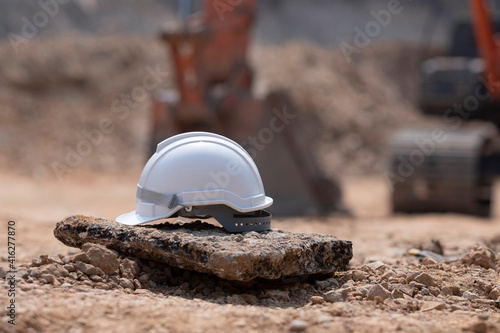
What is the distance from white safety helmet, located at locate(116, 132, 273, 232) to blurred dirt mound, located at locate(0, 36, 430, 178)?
395 inches

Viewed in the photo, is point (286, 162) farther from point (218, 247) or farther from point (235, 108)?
point (218, 247)

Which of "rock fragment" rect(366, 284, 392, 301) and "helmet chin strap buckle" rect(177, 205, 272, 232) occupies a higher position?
"helmet chin strap buckle" rect(177, 205, 272, 232)

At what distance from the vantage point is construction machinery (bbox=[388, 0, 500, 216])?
8188 millimetres

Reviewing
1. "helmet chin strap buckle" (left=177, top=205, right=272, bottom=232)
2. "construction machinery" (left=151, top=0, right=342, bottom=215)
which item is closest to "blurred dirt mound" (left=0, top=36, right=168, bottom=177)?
"construction machinery" (left=151, top=0, right=342, bottom=215)

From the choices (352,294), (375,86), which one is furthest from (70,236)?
(375,86)

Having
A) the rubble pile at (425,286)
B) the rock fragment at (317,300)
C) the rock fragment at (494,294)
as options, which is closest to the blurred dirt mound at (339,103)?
the rubble pile at (425,286)

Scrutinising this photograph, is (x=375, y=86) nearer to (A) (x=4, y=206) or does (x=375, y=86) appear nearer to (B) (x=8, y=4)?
(B) (x=8, y=4)

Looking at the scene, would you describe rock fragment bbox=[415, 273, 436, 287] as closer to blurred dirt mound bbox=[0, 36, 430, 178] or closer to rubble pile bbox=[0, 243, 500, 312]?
rubble pile bbox=[0, 243, 500, 312]

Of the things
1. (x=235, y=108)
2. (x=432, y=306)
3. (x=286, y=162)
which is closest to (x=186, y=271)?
(x=432, y=306)

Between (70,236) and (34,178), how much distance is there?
9.54 metres

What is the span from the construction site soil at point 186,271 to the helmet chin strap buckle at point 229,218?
12.8 inches

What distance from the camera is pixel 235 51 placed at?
27.6ft

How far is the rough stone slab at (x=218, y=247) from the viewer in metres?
3.00

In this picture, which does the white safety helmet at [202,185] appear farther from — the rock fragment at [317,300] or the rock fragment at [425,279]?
the rock fragment at [425,279]
